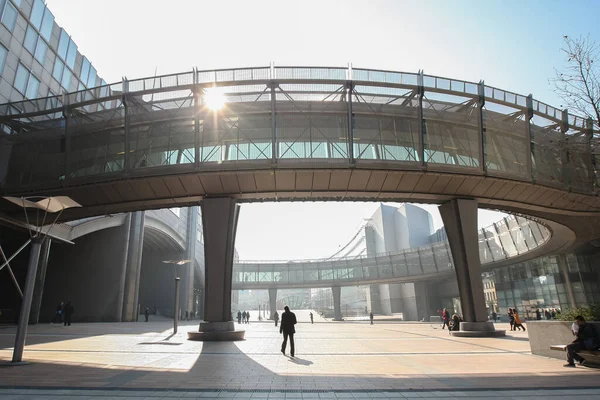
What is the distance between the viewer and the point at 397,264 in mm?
55281

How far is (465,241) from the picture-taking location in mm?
20766

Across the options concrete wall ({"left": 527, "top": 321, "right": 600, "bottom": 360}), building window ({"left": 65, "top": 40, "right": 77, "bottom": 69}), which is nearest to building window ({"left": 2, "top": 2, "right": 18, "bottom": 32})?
building window ({"left": 65, "top": 40, "right": 77, "bottom": 69})

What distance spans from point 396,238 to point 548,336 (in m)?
67.1

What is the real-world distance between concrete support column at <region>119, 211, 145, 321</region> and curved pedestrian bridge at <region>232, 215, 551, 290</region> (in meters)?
25.8

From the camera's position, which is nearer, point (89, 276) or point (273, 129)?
point (273, 129)

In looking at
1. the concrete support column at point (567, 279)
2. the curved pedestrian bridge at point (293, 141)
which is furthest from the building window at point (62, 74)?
the concrete support column at point (567, 279)

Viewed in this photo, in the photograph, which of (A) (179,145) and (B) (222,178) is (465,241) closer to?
(B) (222,178)

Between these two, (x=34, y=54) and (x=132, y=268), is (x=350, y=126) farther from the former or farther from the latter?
(x=132, y=268)

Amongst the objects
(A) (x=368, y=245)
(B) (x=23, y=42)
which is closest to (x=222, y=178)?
(B) (x=23, y=42)

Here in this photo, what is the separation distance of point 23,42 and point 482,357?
107ft

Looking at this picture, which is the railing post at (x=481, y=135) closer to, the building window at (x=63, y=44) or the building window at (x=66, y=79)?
the building window at (x=66, y=79)

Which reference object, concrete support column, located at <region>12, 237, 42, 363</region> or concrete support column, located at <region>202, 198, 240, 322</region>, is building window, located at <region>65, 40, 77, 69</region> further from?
concrete support column, located at <region>12, 237, 42, 363</region>

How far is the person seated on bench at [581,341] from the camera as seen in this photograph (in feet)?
30.9

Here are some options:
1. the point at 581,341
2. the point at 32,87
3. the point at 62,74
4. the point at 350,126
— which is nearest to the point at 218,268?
the point at 350,126
